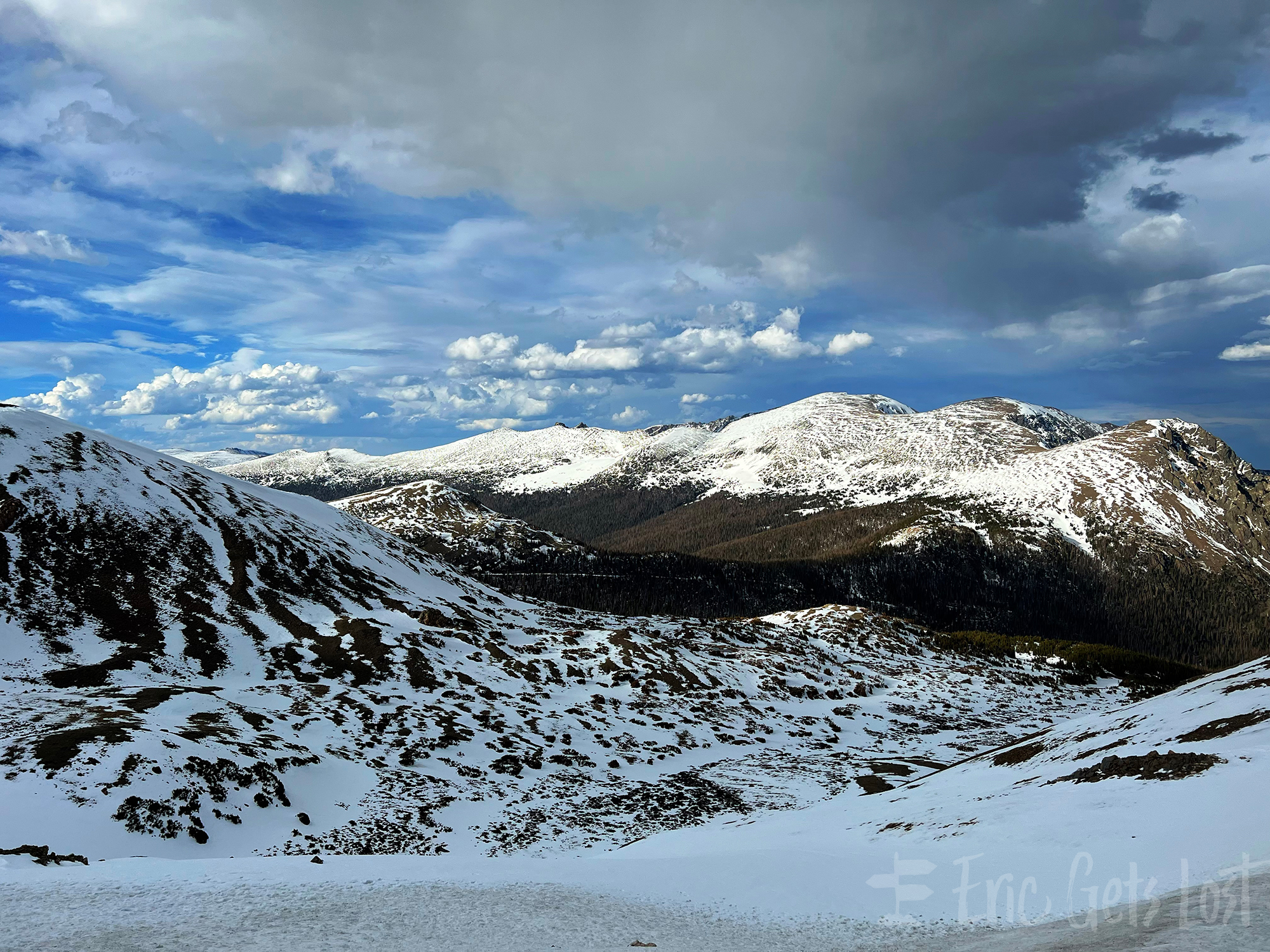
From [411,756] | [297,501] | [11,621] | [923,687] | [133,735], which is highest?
[297,501]

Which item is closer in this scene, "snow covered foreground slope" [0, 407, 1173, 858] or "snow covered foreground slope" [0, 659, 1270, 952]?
"snow covered foreground slope" [0, 659, 1270, 952]

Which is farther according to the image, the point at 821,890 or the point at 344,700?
the point at 344,700

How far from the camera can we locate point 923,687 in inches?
3856

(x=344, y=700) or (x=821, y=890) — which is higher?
(x=821, y=890)

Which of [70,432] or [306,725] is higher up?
[70,432]

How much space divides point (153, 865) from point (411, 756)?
30.8 m

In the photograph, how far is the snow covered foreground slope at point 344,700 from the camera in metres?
31.5

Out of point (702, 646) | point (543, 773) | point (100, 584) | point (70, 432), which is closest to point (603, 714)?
point (543, 773)

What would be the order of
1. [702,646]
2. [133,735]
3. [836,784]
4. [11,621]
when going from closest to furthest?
[133,735], [836,784], [11,621], [702,646]

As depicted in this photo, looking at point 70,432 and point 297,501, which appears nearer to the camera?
point 70,432

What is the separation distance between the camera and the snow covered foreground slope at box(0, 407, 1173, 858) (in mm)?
31453

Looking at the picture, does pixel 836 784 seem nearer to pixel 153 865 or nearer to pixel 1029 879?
pixel 1029 879

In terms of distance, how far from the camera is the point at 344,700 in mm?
52656

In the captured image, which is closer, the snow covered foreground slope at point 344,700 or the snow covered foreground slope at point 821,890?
the snow covered foreground slope at point 821,890
